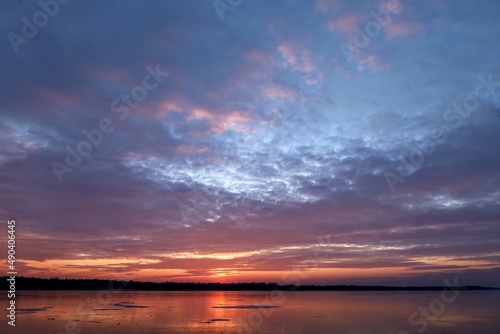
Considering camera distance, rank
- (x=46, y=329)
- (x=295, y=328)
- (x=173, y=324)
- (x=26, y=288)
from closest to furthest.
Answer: (x=46, y=329) → (x=295, y=328) → (x=173, y=324) → (x=26, y=288)

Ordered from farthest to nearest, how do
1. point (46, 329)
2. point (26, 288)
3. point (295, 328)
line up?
point (26, 288)
point (295, 328)
point (46, 329)

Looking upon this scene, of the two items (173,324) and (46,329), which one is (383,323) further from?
(46,329)

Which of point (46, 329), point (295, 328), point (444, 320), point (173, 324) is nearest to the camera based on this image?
point (46, 329)

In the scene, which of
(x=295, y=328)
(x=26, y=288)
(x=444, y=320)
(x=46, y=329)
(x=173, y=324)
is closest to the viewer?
(x=46, y=329)

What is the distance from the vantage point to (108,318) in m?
40.1

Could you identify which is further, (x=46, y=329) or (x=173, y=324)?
(x=173, y=324)

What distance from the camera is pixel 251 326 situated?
34469 millimetres

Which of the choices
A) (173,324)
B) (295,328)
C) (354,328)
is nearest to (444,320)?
(354,328)

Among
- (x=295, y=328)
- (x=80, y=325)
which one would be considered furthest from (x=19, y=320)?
(x=295, y=328)

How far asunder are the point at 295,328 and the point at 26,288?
138600mm

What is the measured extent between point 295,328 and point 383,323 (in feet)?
29.8

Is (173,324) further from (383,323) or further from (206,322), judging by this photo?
(383,323)

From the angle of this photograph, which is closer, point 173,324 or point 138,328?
point 138,328

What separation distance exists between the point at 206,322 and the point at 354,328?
42.5ft
